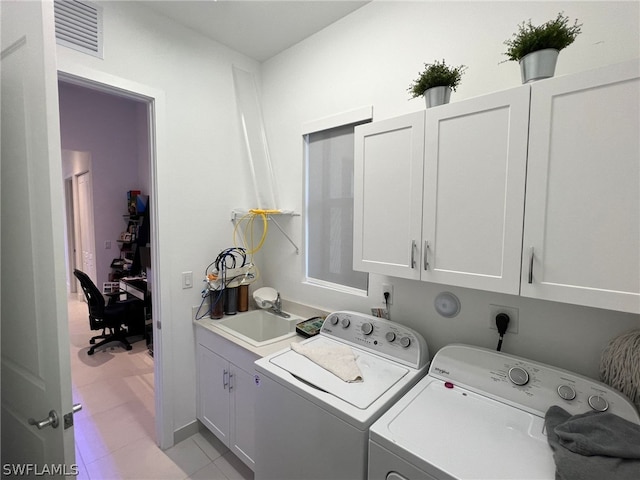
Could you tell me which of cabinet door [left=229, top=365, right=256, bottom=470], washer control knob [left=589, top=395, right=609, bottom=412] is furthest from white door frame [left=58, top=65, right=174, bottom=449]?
washer control knob [left=589, top=395, right=609, bottom=412]

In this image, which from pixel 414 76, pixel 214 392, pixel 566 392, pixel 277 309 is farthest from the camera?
pixel 277 309

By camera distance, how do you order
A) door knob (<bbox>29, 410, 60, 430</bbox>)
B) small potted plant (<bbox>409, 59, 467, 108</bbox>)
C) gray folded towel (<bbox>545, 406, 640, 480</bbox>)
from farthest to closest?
1. small potted plant (<bbox>409, 59, 467, 108</bbox>)
2. door knob (<bbox>29, 410, 60, 430</bbox>)
3. gray folded towel (<bbox>545, 406, 640, 480</bbox>)

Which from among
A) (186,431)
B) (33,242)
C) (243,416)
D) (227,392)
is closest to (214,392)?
(227,392)

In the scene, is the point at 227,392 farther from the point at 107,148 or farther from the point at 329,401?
the point at 107,148

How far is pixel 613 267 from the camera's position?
903 mm

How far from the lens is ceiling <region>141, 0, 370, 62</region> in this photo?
181 centimetres

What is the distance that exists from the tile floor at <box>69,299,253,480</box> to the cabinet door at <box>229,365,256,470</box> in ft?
0.61

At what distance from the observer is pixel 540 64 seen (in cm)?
104

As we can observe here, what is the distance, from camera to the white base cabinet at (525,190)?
0.89 metres

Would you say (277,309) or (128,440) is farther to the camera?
(277,309)

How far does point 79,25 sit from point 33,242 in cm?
131

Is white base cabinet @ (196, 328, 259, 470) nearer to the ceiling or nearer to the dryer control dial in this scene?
the dryer control dial

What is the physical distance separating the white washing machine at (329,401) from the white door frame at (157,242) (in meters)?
0.90

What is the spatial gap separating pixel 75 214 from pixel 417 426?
6468 mm
